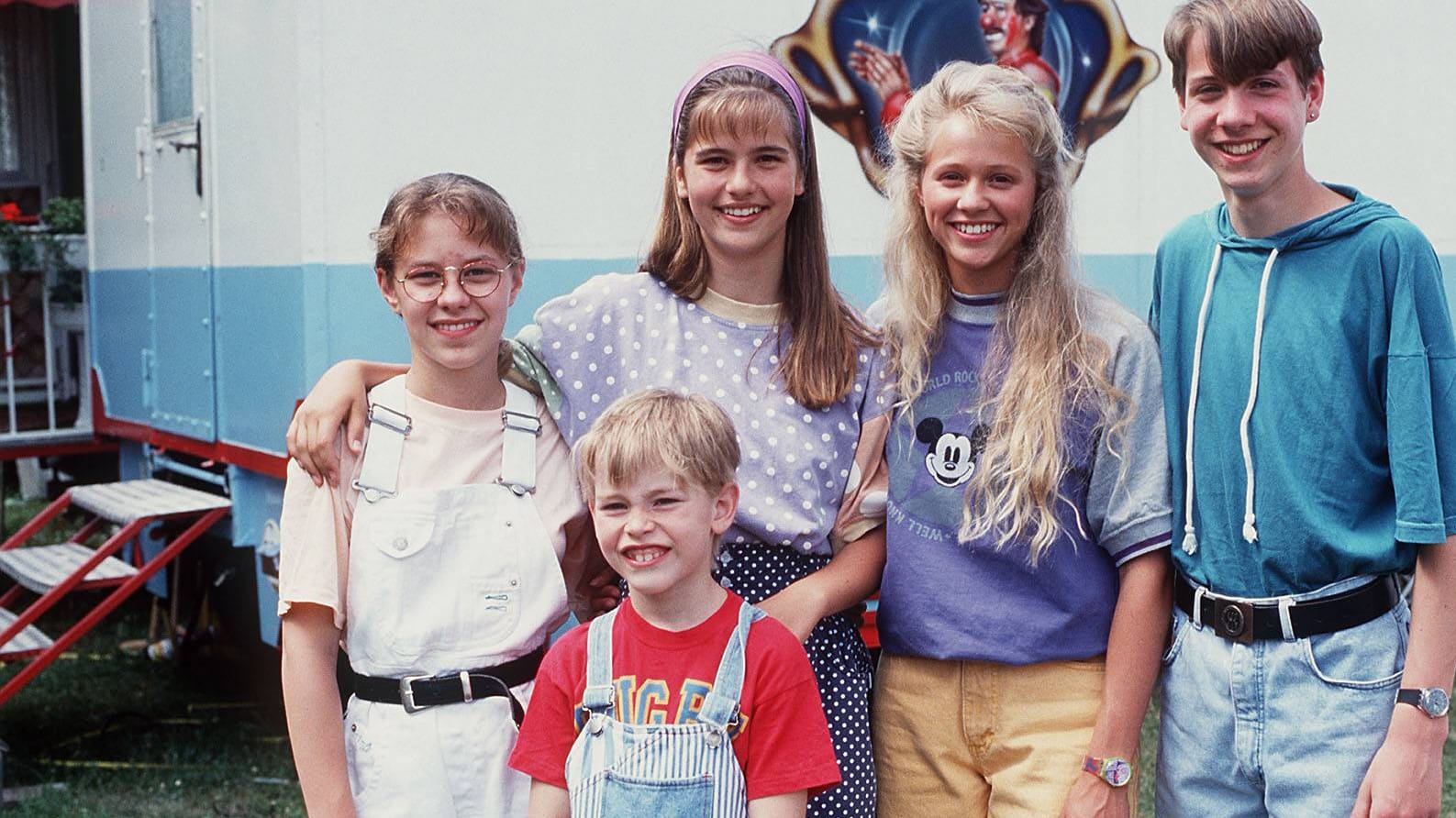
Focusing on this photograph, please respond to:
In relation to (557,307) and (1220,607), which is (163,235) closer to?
(557,307)

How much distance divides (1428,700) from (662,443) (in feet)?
3.57

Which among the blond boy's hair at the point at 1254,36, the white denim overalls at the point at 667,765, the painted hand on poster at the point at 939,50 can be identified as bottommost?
the white denim overalls at the point at 667,765

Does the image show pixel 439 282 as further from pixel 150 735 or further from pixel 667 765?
pixel 150 735

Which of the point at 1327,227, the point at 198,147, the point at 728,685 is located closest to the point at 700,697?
the point at 728,685

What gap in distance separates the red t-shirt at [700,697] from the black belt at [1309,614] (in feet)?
2.03

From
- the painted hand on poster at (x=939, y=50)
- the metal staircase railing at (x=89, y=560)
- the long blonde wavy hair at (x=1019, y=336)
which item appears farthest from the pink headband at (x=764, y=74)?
the metal staircase railing at (x=89, y=560)

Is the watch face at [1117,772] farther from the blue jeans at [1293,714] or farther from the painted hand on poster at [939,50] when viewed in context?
the painted hand on poster at [939,50]

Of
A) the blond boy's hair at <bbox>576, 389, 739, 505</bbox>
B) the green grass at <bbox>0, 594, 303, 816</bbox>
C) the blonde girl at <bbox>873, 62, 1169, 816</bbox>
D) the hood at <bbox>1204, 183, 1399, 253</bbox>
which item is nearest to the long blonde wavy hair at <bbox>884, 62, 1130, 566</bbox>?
the blonde girl at <bbox>873, 62, 1169, 816</bbox>

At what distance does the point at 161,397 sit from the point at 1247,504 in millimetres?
4411

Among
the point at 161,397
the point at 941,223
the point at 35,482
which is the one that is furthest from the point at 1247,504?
the point at 35,482

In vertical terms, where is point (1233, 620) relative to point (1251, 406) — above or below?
below

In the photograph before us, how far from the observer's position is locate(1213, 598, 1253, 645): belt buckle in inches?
81.9

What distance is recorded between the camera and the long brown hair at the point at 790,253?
2.23 metres

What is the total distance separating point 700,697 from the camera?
6.33 ft
